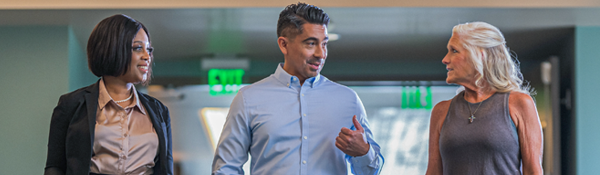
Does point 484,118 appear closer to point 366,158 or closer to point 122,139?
point 366,158

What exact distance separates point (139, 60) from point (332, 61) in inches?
155

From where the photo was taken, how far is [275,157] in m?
1.86

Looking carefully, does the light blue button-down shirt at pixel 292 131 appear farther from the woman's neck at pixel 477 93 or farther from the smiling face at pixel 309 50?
the woman's neck at pixel 477 93

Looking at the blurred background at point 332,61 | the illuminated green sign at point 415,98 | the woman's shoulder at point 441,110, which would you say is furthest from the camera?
the illuminated green sign at point 415,98

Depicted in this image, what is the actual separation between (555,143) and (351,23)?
6.71ft

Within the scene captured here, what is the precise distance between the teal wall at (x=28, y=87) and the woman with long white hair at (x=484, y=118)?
11.1ft

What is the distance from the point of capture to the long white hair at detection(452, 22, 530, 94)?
5.86ft

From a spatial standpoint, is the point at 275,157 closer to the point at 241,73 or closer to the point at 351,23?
the point at 351,23

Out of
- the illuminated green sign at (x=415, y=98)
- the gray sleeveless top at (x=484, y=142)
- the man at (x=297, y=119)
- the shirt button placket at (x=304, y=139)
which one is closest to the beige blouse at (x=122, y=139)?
the man at (x=297, y=119)

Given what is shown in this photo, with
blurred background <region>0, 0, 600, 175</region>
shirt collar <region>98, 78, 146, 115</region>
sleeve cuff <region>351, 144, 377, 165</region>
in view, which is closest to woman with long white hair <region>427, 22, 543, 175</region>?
sleeve cuff <region>351, 144, 377, 165</region>

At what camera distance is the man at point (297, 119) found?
185 cm

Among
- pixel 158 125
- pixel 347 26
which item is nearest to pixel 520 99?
pixel 158 125

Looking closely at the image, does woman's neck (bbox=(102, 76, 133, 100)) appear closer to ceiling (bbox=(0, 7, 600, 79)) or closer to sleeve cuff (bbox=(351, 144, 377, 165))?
sleeve cuff (bbox=(351, 144, 377, 165))

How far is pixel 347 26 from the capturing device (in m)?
4.27
